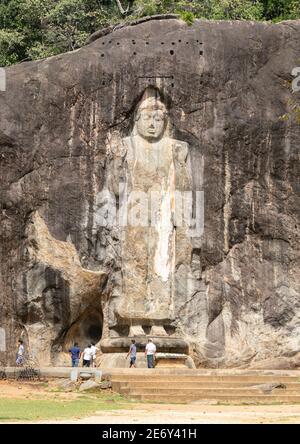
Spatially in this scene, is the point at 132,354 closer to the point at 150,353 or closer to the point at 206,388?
the point at 150,353

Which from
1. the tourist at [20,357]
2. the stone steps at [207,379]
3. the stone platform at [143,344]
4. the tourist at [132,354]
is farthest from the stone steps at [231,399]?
the tourist at [20,357]

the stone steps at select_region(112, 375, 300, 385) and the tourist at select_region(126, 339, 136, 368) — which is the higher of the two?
the tourist at select_region(126, 339, 136, 368)

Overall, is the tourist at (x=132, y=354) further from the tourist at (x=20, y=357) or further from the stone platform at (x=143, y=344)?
the tourist at (x=20, y=357)

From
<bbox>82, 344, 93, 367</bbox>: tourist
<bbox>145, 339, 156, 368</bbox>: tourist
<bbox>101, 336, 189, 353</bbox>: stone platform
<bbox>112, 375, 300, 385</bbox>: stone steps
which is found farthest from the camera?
<bbox>101, 336, 189, 353</bbox>: stone platform

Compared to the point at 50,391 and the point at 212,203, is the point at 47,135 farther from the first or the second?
the point at 50,391

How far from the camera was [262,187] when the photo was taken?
3353 cm

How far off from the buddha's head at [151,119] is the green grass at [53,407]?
9179 millimetres

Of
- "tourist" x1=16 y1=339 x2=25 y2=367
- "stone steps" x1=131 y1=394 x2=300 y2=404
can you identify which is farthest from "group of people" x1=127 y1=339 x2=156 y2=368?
"stone steps" x1=131 y1=394 x2=300 y2=404

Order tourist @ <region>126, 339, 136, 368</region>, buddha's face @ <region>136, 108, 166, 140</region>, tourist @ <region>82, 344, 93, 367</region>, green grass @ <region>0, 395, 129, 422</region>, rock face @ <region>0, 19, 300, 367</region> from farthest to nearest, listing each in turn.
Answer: buddha's face @ <region>136, 108, 166, 140</region> → rock face @ <region>0, 19, 300, 367</region> → tourist @ <region>82, 344, 93, 367</region> → tourist @ <region>126, 339, 136, 368</region> → green grass @ <region>0, 395, 129, 422</region>

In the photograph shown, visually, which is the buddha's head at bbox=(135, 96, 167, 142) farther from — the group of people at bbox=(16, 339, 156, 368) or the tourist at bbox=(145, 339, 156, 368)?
the tourist at bbox=(145, 339, 156, 368)

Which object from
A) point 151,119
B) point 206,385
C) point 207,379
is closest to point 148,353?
point 207,379

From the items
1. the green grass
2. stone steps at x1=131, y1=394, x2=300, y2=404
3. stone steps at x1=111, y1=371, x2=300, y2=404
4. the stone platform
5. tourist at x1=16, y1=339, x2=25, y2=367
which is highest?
the stone platform

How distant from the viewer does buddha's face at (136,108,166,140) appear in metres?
33.5
